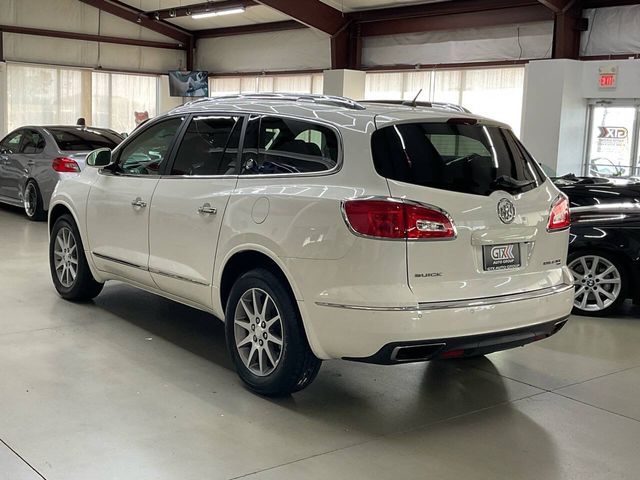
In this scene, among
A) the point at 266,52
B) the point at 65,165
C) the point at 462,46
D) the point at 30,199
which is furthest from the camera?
the point at 266,52

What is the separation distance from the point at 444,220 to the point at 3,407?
2362mm

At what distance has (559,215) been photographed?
4.21m

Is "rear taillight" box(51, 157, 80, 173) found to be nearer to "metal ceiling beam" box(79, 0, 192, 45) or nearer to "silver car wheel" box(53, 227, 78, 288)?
"silver car wheel" box(53, 227, 78, 288)

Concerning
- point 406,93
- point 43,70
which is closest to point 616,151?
point 406,93

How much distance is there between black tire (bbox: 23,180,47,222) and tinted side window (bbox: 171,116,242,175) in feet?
22.2

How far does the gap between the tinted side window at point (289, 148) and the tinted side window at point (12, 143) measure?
331 inches

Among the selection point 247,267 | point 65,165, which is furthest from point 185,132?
point 65,165

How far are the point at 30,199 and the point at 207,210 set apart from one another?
7660mm

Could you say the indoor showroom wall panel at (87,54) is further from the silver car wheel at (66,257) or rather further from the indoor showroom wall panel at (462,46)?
the silver car wheel at (66,257)

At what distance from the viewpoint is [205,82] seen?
74.1 ft

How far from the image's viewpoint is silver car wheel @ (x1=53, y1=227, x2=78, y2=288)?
5.96 metres

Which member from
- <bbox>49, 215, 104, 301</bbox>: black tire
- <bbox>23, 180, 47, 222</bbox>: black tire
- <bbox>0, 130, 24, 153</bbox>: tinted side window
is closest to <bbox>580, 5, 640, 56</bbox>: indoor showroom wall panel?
<bbox>23, 180, 47, 222</bbox>: black tire

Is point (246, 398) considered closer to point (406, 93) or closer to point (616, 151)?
point (616, 151)

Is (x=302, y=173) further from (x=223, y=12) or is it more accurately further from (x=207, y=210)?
(x=223, y=12)
